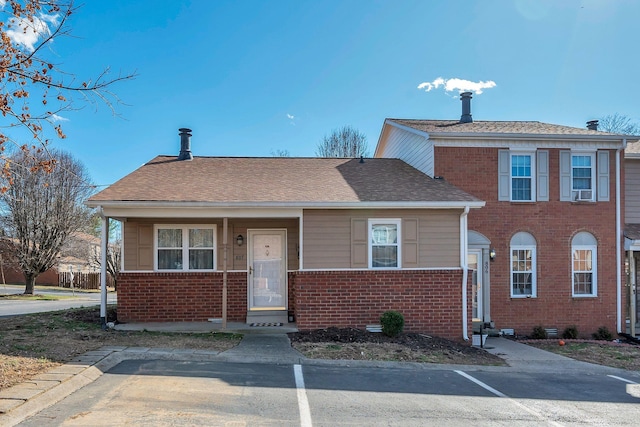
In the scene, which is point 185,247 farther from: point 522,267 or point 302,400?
point 522,267

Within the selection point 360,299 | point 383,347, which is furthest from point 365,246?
point 383,347

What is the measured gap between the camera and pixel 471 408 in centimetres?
554

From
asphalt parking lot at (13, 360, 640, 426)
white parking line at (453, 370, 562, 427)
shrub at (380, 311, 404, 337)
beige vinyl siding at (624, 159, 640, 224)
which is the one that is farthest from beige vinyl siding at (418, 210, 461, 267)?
beige vinyl siding at (624, 159, 640, 224)

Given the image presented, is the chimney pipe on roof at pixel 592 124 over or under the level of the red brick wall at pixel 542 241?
over

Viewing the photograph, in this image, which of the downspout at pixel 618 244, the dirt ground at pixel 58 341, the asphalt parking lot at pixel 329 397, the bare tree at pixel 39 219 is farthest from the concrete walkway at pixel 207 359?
the bare tree at pixel 39 219

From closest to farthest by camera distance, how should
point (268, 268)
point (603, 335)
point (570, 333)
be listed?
point (268, 268) → point (570, 333) → point (603, 335)

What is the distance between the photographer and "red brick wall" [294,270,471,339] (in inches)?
391

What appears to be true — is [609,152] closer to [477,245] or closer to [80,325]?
[477,245]

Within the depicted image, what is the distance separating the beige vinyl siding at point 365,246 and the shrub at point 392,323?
1278 millimetres

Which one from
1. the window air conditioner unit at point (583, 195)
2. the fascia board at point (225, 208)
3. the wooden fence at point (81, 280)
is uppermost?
the window air conditioner unit at point (583, 195)

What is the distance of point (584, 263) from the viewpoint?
1238 centimetres

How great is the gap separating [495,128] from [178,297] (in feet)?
32.4

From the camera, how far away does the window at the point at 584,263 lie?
12.3 m

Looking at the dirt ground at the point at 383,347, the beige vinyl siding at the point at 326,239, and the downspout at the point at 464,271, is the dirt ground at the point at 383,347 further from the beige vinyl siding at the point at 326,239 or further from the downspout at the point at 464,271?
the beige vinyl siding at the point at 326,239
